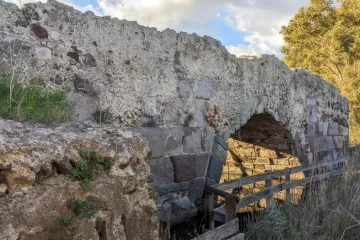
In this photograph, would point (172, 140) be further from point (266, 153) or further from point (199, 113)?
point (266, 153)

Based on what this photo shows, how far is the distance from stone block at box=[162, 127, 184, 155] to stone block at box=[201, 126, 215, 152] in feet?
1.13

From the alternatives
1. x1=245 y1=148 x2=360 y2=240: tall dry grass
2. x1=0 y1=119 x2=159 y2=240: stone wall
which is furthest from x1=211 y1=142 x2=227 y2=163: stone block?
x1=0 y1=119 x2=159 y2=240: stone wall

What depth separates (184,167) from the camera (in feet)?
12.5

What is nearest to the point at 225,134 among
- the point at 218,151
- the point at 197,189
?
the point at 218,151

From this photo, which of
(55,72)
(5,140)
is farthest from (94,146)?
(55,72)

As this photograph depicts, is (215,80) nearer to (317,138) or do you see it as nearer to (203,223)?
(203,223)

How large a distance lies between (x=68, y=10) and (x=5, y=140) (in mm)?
1803

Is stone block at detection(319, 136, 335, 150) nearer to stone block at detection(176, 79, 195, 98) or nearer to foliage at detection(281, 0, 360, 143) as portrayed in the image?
stone block at detection(176, 79, 195, 98)

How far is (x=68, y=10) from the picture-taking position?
2.93m

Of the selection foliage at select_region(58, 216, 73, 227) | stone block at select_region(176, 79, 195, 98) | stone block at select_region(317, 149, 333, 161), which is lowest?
stone block at select_region(317, 149, 333, 161)

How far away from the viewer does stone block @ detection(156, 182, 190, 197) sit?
3.59m

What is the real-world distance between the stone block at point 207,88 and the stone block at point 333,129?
12.2ft

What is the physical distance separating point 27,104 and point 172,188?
1.93 m

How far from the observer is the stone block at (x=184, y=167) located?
3.73 m
